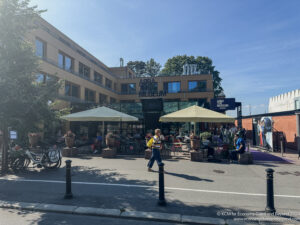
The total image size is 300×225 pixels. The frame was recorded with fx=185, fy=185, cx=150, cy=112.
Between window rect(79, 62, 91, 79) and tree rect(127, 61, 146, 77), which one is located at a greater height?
tree rect(127, 61, 146, 77)

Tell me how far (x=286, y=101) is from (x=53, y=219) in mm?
50878

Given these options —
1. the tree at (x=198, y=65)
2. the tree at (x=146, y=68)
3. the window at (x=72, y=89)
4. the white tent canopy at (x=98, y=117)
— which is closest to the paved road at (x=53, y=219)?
the white tent canopy at (x=98, y=117)

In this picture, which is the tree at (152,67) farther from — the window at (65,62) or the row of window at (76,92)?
the window at (65,62)

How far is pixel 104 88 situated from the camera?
3145cm

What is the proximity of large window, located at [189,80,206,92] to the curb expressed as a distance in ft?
104

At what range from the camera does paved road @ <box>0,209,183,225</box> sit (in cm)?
374

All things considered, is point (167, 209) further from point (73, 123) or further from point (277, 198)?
point (73, 123)

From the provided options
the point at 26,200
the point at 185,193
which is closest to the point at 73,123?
the point at 26,200

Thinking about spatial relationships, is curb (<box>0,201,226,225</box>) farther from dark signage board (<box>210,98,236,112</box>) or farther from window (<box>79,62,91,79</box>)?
window (<box>79,62,91,79</box>)

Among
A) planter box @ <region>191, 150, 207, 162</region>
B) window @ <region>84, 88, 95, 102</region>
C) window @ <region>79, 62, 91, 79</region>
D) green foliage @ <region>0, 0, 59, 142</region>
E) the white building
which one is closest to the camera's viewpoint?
green foliage @ <region>0, 0, 59, 142</region>

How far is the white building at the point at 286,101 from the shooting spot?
Answer: 1491 inches

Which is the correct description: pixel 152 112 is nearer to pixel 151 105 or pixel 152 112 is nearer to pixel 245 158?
pixel 151 105

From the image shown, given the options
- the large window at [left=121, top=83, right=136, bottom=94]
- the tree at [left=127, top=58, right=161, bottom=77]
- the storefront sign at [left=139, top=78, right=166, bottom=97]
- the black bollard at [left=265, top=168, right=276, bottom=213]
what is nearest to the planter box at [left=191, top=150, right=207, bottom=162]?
the black bollard at [left=265, top=168, right=276, bottom=213]

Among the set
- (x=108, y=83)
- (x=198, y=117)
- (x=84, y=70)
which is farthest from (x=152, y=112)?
(x=108, y=83)
